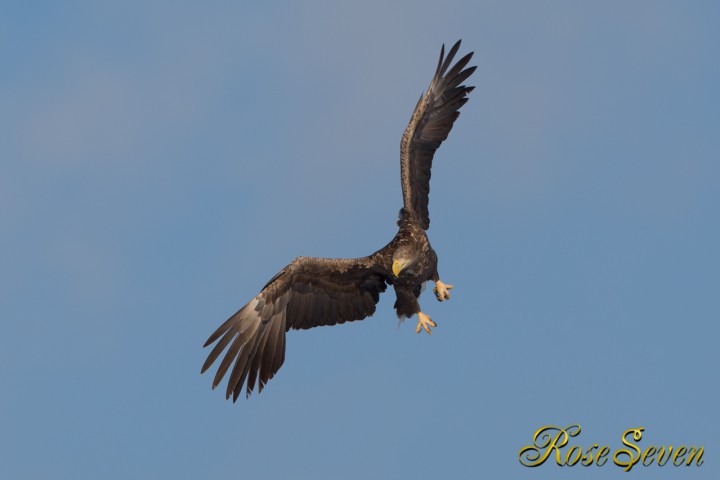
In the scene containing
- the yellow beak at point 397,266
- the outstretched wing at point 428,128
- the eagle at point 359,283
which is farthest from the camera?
the outstretched wing at point 428,128

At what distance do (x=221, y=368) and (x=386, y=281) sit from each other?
10.5 feet

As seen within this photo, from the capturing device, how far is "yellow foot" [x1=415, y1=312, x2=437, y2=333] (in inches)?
621

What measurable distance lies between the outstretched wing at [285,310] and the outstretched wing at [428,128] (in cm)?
144

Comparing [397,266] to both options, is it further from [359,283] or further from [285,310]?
[285,310]

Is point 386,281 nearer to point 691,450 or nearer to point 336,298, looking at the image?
point 336,298

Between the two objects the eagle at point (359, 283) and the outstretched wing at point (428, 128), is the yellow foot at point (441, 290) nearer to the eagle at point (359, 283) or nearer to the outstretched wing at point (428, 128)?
the eagle at point (359, 283)

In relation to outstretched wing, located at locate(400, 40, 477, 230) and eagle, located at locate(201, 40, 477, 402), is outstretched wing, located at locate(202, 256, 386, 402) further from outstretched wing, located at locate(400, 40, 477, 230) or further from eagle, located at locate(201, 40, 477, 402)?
outstretched wing, located at locate(400, 40, 477, 230)

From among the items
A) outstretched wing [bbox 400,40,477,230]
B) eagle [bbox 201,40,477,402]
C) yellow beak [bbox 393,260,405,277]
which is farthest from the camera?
outstretched wing [bbox 400,40,477,230]

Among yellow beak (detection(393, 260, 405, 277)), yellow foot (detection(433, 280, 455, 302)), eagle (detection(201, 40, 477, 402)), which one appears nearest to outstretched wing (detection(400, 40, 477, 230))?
eagle (detection(201, 40, 477, 402))

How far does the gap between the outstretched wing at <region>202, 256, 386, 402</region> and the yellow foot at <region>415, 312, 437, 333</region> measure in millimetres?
972

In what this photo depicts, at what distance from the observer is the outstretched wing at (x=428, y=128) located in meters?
16.1

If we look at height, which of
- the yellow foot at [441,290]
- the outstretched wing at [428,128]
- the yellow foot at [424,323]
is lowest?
the yellow foot at [424,323]

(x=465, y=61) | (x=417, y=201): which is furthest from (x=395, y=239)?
(x=465, y=61)

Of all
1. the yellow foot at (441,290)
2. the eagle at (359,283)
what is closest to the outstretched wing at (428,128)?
the eagle at (359,283)
